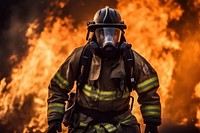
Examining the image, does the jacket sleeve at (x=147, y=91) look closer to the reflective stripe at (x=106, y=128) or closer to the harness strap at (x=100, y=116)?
the harness strap at (x=100, y=116)

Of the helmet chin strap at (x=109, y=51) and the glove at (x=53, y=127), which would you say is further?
the glove at (x=53, y=127)

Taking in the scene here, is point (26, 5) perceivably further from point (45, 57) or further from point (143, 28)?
point (143, 28)

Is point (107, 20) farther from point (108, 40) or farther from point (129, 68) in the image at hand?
point (129, 68)

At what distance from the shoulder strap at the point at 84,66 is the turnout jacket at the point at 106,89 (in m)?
0.05

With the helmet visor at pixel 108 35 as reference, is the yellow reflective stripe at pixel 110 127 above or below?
below

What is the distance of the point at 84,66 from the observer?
5.49m

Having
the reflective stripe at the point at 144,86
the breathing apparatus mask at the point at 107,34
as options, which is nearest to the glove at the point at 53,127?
the breathing apparatus mask at the point at 107,34

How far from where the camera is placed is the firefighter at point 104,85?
17.8ft

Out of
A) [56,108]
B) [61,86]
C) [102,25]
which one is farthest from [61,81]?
[102,25]

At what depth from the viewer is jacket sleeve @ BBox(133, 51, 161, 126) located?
5.71m

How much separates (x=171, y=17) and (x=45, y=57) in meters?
3.51

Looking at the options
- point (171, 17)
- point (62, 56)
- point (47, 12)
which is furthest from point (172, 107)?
point (47, 12)

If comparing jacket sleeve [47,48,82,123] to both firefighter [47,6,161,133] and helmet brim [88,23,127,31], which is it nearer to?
firefighter [47,6,161,133]

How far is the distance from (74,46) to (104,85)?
6.89 meters
